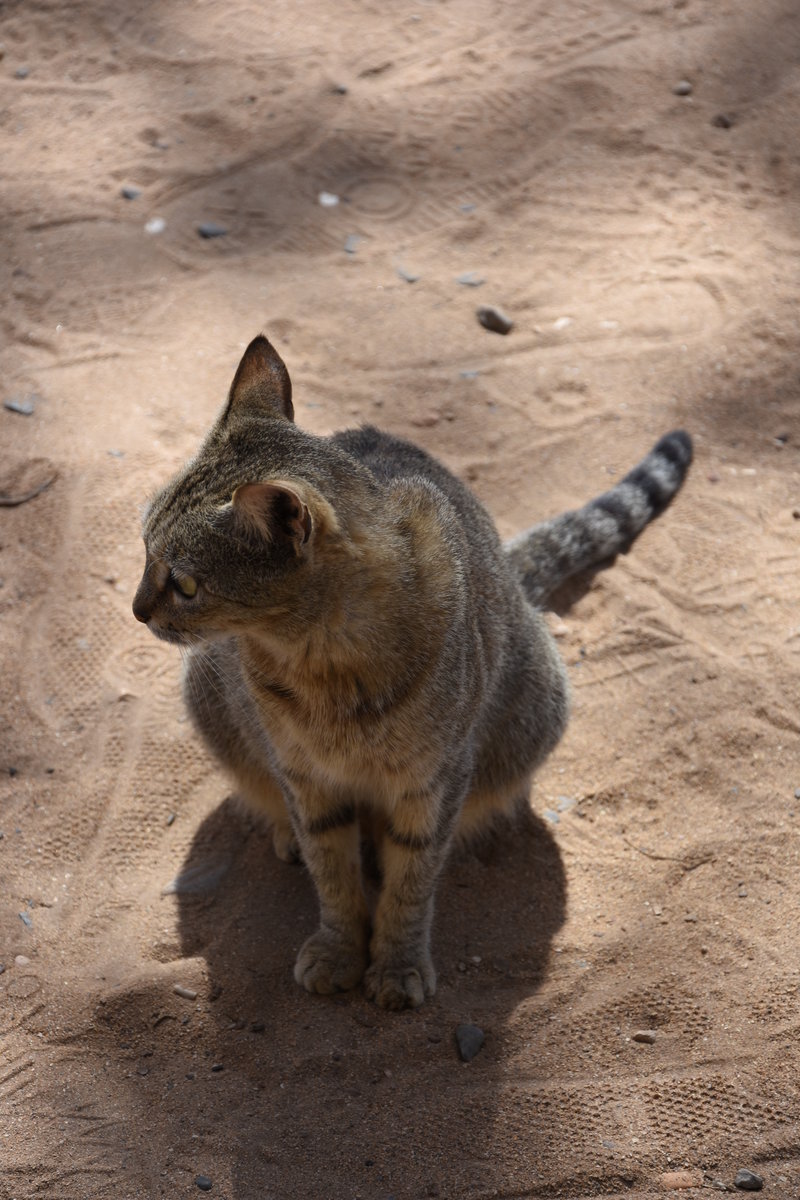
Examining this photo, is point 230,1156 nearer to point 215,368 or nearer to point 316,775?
point 316,775

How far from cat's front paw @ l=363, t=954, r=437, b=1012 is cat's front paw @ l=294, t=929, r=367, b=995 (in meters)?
0.05

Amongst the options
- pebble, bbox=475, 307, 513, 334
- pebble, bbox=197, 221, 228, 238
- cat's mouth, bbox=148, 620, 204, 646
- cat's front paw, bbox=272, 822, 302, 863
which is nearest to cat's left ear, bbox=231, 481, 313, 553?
cat's mouth, bbox=148, 620, 204, 646

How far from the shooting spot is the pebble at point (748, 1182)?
2980 mm

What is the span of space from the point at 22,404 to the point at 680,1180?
430 centimetres

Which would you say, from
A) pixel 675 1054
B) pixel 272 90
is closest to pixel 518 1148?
pixel 675 1054

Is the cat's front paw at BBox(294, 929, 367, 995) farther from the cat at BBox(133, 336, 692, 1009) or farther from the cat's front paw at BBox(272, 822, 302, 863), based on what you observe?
the cat's front paw at BBox(272, 822, 302, 863)

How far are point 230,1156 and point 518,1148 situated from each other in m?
0.75

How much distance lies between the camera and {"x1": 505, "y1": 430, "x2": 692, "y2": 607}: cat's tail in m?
4.80

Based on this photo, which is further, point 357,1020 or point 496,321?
point 496,321

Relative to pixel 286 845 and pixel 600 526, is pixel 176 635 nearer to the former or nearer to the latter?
pixel 286 845

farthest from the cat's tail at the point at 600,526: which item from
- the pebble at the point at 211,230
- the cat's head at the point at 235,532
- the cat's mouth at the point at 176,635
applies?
the pebble at the point at 211,230

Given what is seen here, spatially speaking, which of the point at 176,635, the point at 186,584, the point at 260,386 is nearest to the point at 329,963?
the point at 176,635

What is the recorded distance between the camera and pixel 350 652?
298cm

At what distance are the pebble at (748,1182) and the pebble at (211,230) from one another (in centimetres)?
539
